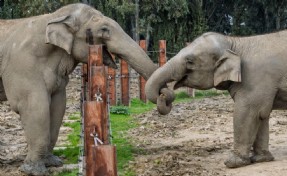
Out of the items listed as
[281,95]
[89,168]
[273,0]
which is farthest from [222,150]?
[273,0]

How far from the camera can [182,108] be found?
1439cm

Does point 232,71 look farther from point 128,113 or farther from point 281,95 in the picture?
point 128,113

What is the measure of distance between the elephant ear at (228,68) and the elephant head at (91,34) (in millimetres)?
861

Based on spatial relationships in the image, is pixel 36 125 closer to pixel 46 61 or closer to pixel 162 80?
pixel 46 61

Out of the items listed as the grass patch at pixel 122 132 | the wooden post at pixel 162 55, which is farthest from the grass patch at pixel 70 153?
the wooden post at pixel 162 55

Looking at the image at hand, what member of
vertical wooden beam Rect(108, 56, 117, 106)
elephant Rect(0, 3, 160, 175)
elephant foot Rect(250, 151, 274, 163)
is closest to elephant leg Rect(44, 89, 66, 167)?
elephant Rect(0, 3, 160, 175)

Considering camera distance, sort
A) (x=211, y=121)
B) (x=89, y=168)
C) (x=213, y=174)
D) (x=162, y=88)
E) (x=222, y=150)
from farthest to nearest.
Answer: (x=211, y=121)
(x=222, y=150)
(x=162, y=88)
(x=213, y=174)
(x=89, y=168)

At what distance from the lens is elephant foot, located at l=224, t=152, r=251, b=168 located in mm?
7234

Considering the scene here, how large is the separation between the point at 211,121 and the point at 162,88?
15.1 ft

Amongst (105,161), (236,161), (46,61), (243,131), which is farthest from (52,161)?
(105,161)

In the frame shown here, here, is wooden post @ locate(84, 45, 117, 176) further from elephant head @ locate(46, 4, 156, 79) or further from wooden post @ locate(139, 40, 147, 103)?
wooden post @ locate(139, 40, 147, 103)

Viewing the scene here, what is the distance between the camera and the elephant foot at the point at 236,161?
Result: 23.7 feet

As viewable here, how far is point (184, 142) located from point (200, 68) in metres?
2.34

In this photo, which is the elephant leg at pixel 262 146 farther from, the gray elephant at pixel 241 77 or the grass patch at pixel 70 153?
the grass patch at pixel 70 153
